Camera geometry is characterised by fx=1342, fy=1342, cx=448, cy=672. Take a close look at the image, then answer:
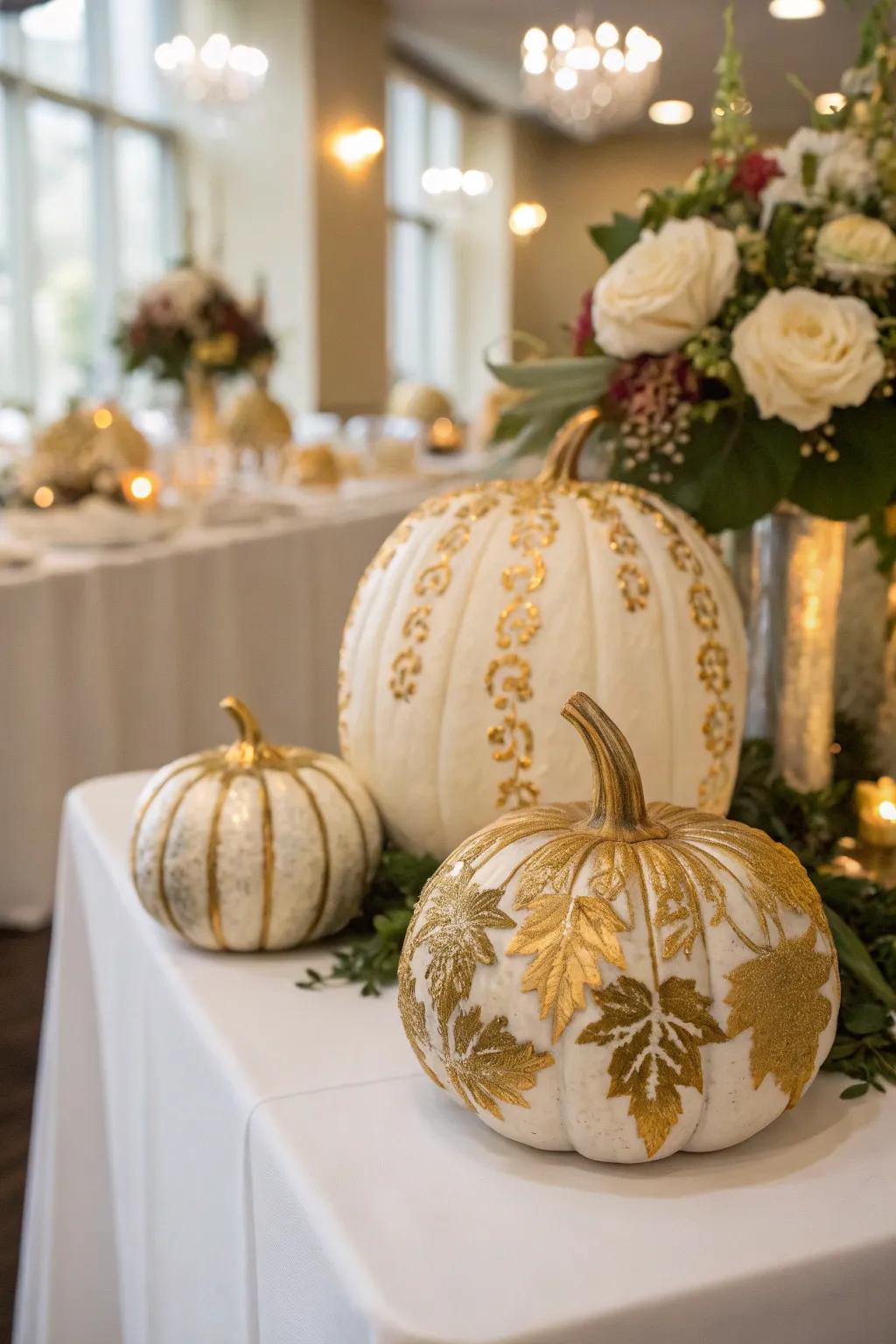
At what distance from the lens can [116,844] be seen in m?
1.08

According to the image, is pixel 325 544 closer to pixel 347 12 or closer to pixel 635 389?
pixel 635 389

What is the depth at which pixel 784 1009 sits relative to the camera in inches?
23.8

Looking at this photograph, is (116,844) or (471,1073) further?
(116,844)

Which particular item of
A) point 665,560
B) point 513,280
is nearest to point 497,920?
point 665,560

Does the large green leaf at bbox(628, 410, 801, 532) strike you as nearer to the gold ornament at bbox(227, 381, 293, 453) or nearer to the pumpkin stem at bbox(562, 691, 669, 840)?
the pumpkin stem at bbox(562, 691, 669, 840)

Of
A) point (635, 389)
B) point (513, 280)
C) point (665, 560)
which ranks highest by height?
point (513, 280)

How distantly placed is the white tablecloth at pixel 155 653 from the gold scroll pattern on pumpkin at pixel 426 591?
2027 mm

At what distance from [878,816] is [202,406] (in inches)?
155

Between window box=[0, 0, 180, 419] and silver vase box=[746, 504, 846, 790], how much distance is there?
6.18 m

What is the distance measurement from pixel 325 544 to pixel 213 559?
0.52m

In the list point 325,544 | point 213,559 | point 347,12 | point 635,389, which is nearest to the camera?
point 635,389

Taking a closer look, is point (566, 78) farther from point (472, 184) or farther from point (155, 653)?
point (155, 653)

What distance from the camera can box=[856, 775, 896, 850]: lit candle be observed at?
3.68 feet

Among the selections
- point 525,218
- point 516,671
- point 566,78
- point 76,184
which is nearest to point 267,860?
point 516,671
